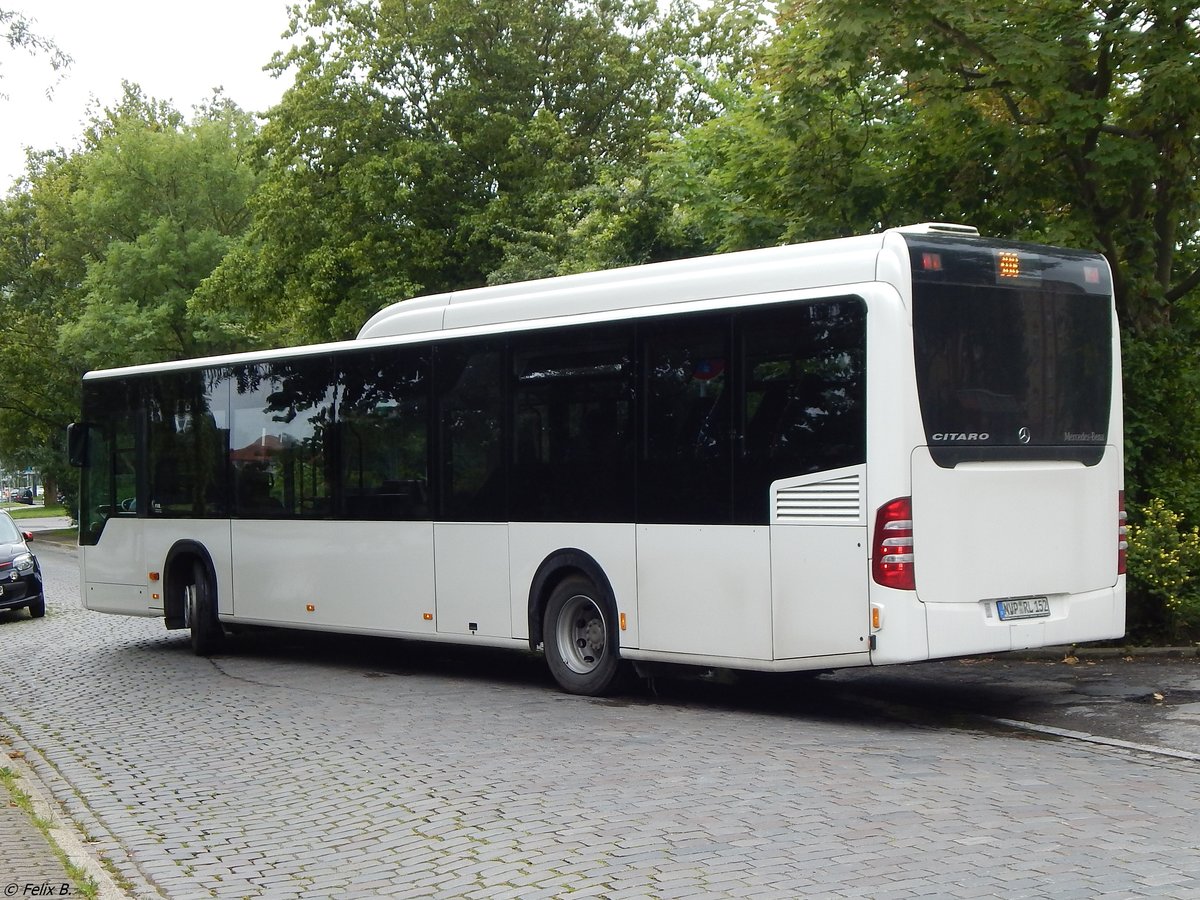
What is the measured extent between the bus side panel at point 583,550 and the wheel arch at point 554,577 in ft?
0.12

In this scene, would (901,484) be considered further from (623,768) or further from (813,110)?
(813,110)

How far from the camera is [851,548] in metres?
9.95

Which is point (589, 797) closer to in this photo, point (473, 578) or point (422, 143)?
point (473, 578)

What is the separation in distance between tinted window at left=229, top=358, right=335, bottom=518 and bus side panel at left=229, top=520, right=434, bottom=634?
0.22 m

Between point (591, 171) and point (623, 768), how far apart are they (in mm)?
30672

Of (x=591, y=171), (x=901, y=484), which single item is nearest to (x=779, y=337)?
(x=901, y=484)

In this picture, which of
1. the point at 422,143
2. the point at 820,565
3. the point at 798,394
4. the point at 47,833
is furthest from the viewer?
the point at 422,143

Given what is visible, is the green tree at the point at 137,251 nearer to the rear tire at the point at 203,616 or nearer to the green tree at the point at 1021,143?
the rear tire at the point at 203,616

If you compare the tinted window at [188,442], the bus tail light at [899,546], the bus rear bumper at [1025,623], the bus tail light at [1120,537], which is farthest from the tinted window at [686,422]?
the tinted window at [188,442]

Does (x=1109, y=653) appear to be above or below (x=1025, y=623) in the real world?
below

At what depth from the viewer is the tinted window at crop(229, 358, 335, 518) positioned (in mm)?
15039

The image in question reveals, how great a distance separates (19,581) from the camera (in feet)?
74.9

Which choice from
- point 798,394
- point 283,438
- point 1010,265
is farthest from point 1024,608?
point 283,438

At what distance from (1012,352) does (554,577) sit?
4095mm
